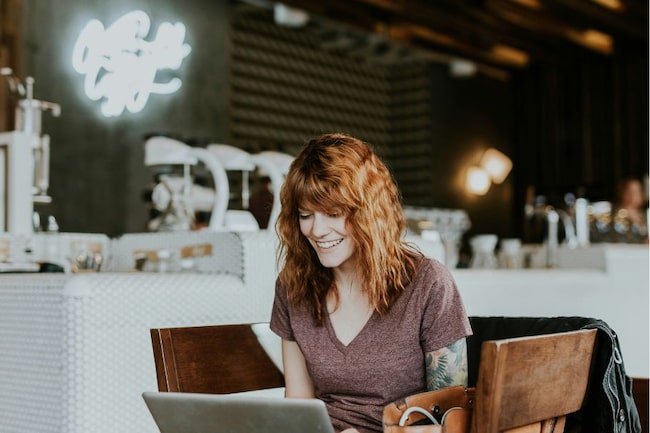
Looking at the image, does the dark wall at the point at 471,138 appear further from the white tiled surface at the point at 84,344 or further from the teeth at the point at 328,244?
the teeth at the point at 328,244

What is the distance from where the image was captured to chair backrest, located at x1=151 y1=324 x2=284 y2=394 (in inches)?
70.8

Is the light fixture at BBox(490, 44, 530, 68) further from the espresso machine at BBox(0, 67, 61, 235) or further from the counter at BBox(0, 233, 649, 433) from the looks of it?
the counter at BBox(0, 233, 649, 433)

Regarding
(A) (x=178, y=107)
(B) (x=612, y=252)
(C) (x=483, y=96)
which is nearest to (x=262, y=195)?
(B) (x=612, y=252)

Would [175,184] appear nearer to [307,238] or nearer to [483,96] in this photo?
[307,238]

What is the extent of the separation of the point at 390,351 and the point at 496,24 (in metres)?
7.20

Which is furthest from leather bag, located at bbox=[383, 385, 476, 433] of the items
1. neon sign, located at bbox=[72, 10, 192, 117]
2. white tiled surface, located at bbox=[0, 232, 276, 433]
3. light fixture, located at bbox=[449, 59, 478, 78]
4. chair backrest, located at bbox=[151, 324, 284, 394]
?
light fixture, located at bbox=[449, 59, 478, 78]

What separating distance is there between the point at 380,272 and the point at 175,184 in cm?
146

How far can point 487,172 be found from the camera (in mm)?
10273

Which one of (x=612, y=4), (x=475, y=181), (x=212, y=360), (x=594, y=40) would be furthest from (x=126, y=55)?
(x=475, y=181)

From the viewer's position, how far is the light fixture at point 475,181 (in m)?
10.2

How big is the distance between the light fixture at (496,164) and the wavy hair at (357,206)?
8.54 meters

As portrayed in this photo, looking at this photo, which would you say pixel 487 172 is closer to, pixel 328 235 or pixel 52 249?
pixel 52 249

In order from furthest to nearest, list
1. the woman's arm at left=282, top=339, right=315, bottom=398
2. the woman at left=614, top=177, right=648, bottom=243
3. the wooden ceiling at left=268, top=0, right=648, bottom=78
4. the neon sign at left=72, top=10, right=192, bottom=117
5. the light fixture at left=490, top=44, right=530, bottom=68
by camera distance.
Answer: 1. the light fixture at left=490, top=44, right=530, bottom=68
2. the wooden ceiling at left=268, top=0, right=648, bottom=78
3. the woman at left=614, top=177, right=648, bottom=243
4. the neon sign at left=72, top=10, right=192, bottom=117
5. the woman's arm at left=282, top=339, right=315, bottom=398

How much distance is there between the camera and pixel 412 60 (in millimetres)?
9500
